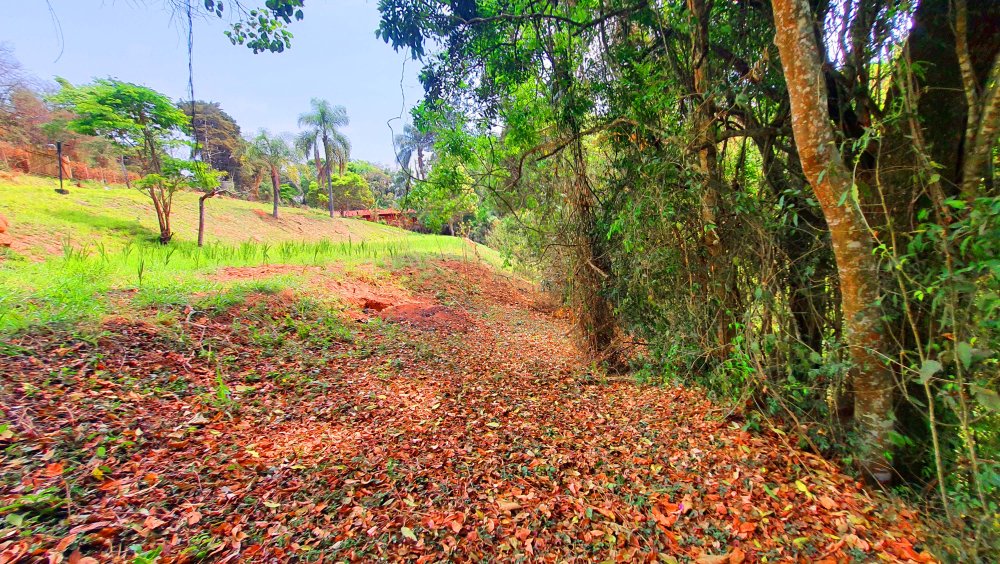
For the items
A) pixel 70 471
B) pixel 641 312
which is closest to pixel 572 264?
pixel 641 312

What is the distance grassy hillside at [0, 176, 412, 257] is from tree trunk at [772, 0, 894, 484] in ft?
36.8

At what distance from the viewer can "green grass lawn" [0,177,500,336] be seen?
363 cm

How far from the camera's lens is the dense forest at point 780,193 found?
1.77 m

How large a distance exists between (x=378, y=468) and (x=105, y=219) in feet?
50.8

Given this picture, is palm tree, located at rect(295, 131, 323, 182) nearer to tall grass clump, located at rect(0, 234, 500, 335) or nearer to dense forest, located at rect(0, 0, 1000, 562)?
tall grass clump, located at rect(0, 234, 500, 335)

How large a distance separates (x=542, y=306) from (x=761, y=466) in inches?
308

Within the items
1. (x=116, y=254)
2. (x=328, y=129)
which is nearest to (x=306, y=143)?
(x=328, y=129)

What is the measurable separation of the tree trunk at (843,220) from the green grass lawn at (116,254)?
19.1 feet

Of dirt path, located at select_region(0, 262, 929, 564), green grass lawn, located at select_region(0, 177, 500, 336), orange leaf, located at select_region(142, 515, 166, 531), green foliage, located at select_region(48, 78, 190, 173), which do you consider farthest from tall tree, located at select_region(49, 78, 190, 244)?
orange leaf, located at select_region(142, 515, 166, 531)

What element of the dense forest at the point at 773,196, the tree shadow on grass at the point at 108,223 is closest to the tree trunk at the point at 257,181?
the tree shadow on grass at the point at 108,223

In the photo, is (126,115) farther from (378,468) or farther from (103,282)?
(378,468)

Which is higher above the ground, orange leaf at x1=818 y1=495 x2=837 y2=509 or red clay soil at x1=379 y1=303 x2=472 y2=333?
Result: orange leaf at x1=818 y1=495 x2=837 y2=509

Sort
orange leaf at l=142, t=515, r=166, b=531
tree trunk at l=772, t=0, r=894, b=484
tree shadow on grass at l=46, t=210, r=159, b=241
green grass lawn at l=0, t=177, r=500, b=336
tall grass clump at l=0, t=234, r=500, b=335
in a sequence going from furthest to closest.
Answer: tree shadow on grass at l=46, t=210, r=159, b=241 → green grass lawn at l=0, t=177, r=500, b=336 → tall grass clump at l=0, t=234, r=500, b=335 → tree trunk at l=772, t=0, r=894, b=484 → orange leaf at l=142, t=515, r=166, b=531

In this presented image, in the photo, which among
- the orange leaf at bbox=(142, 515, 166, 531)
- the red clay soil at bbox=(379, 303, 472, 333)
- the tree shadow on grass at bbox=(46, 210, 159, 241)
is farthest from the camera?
the tree shadow on grass at bbox=(46, 210, 159, 241)
